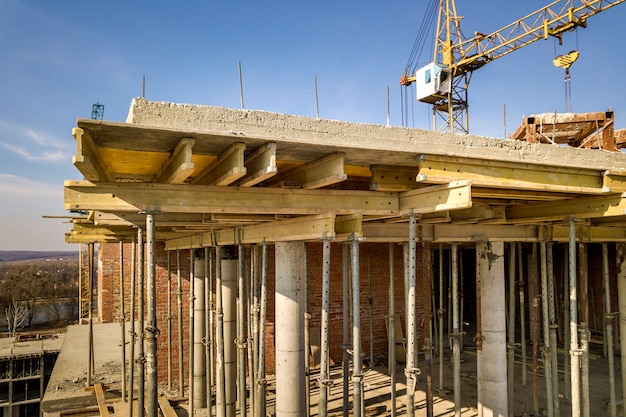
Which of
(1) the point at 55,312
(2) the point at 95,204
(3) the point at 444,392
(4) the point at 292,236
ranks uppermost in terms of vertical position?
(2) the point at 95,204

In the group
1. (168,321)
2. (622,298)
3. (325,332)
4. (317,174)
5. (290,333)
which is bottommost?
(168,321)

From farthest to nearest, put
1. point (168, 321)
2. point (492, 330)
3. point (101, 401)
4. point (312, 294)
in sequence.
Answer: point (312, 294) → point (168, 321) → point (101, 401) → point (492, 330)

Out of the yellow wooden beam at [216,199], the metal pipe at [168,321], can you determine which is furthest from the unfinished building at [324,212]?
the metal pipe at [168,321]

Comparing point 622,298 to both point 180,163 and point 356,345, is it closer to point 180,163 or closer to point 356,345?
point 356,345

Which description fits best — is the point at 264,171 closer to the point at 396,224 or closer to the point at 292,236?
the point at 292,236

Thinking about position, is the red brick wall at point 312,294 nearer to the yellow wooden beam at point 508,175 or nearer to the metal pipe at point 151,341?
the yellow wooden beam at point 508,175

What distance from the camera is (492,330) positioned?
829 centimetres

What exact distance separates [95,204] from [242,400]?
4.49 meters

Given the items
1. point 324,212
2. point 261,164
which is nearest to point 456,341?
point 324,212

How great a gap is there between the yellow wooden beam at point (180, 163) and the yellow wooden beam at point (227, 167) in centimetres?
35

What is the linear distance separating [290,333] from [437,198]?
2.88 m

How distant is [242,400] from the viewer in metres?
7.18

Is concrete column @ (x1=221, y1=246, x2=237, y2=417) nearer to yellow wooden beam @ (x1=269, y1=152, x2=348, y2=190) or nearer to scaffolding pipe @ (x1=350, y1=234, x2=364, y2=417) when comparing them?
yellow wooden beam @ (x1=269, y1=152, x2=348, y2=190)

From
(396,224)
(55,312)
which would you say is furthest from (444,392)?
(55,312)
